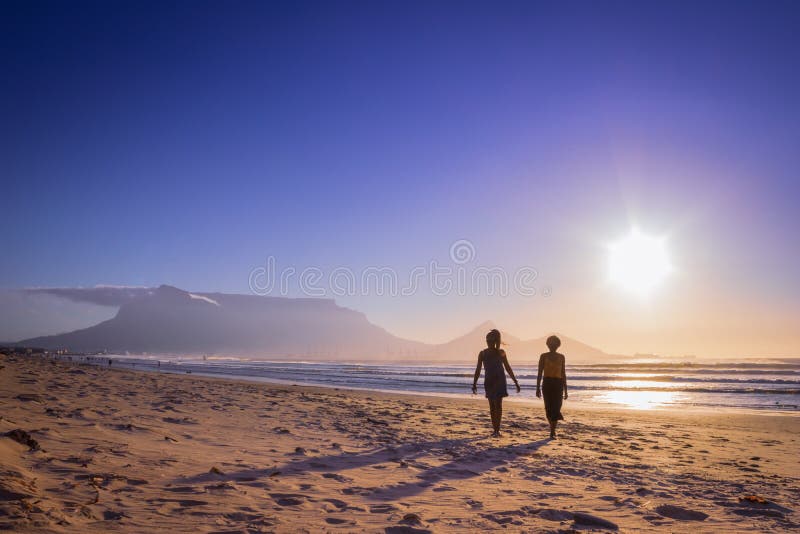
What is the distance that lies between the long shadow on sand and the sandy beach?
0.11 ft

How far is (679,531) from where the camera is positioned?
464 cm

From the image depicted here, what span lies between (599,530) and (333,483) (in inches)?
114

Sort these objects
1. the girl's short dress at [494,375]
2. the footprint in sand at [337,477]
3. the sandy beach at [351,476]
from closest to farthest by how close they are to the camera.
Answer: the sandy beach at [351,476] → the footprint in sand at [337,477] → the girl's short dress at [494,375]

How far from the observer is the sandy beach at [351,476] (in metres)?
4.34

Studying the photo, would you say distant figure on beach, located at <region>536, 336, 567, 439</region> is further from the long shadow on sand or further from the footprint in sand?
the footprint in sand

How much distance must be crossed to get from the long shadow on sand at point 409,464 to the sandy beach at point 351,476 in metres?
0.03

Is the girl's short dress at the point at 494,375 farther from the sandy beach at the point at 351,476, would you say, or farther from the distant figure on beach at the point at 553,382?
the sandy beach at the point at 351,476

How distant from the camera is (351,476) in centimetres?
627

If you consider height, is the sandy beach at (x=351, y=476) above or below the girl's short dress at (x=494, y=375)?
below

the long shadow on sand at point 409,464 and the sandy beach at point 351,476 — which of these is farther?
the long shadow on sand at point 409,464

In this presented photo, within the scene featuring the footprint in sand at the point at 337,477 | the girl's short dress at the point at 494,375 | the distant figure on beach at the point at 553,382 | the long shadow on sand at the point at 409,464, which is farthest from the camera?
the girl's short dress at the point at 494,375

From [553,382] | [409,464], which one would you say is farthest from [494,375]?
[409,464]

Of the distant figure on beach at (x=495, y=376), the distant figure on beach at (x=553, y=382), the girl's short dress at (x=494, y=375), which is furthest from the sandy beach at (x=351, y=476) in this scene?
the girl's short dress at (x=494, y=375)

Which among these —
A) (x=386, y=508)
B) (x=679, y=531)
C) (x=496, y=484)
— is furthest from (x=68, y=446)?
(x=679, y=531)
